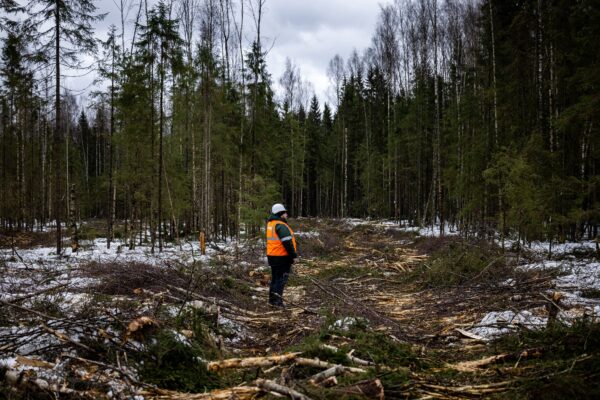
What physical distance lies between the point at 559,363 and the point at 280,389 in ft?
8.53

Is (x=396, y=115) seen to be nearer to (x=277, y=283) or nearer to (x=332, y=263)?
(x=332, y=263)

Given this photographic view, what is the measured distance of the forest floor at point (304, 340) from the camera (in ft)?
10.4

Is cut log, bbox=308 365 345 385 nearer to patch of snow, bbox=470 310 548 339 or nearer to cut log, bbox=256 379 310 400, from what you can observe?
cut log, bbox=256 379 310 400

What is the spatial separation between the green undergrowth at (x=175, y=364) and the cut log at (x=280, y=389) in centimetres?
68

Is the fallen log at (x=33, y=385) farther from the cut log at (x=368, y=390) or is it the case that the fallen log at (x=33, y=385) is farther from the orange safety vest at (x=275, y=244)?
the orange safety vest at (x=275, y=244)

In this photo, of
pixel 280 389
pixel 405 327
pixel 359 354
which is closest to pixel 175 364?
pixel 280 389

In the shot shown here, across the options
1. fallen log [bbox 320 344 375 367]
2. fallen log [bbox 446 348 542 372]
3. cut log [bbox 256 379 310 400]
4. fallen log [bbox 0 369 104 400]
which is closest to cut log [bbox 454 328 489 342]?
fallen log [bbox 446 348 542 372]

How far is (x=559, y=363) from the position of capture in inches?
136

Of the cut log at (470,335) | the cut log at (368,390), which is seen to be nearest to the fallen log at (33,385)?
the cut log at (368,390)

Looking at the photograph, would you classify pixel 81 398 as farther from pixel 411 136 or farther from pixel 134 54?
pixel 411 136

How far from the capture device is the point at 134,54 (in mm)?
19516

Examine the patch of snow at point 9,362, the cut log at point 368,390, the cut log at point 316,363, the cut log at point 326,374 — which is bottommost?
the cut log at point 316,363

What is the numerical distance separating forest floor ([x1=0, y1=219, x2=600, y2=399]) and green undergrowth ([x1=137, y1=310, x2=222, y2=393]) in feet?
0.04

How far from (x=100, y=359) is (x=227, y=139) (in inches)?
831
